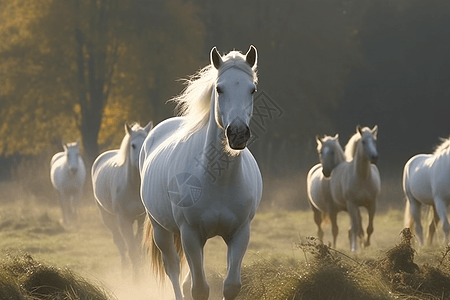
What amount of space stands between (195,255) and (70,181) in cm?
1226

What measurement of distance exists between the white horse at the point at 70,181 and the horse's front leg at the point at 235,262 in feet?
36.8

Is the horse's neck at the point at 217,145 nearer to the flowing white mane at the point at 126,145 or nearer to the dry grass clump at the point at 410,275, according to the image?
the dry grass clump at the point at 410,275

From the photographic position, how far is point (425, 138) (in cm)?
2317

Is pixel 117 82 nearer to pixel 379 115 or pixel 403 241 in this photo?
pixel 379 115

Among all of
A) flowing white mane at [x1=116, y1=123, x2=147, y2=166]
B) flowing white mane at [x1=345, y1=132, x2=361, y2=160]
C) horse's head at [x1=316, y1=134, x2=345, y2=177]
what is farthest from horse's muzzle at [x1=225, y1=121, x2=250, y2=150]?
horse's head at [x1=316, y1=134, x2=345, y2=177]

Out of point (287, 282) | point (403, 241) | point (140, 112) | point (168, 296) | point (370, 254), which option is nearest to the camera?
point (287, 282)

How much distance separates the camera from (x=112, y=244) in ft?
40.3

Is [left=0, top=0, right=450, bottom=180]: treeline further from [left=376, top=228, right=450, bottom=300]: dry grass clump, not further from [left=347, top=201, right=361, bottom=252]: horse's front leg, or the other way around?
[left=376, top=228, right=450, bottom=300]: dry grass clump

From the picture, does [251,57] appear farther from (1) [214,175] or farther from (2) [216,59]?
(1) [214,175]

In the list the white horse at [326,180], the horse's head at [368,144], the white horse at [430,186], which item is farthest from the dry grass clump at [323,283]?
the white horse at [326,180]

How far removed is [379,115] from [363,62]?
2158mm

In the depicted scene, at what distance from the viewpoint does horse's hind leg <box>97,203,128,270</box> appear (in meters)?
9.54

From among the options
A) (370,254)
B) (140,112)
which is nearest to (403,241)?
(370,254)

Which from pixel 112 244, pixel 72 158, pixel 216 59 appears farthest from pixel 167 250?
pixel 72 158
